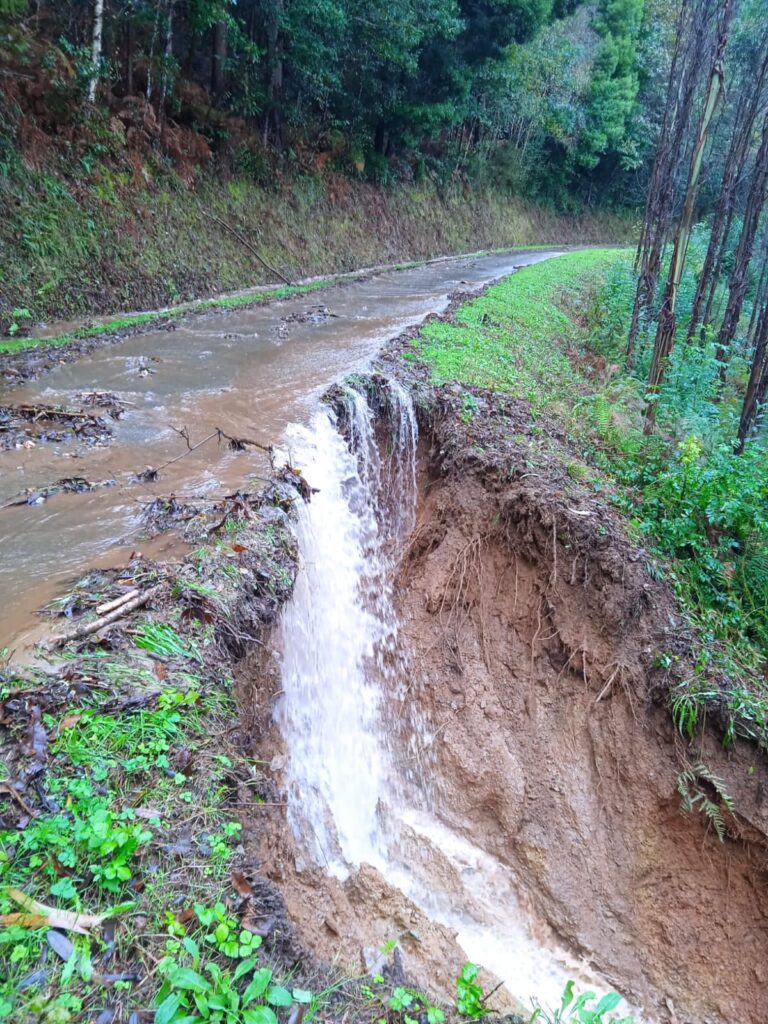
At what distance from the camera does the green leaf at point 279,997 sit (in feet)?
7.73

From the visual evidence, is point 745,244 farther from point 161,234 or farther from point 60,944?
point 60,944

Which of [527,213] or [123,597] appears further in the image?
[527,213]

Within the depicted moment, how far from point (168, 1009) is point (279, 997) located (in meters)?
0.43

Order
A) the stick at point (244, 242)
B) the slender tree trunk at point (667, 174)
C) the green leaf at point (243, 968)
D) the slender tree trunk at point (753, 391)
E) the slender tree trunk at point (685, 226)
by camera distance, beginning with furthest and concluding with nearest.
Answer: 1. the stick at point (244, 242)
2. the slender tree trunk at point (667, 174)
3. the slender tree trunk at point (753, 391)
4. the slender tree trunk at point (685, 226)
5. the green leaf at point (243, 968)

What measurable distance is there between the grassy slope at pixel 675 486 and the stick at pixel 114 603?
474cm

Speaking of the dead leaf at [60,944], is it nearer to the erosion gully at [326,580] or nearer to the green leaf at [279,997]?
the green leaf at [279,997]

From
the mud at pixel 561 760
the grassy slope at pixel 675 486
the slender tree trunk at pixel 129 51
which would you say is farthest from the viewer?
the slender tree trunk at pixel 129 51

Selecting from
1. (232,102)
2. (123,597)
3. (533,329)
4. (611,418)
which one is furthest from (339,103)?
(123,597)

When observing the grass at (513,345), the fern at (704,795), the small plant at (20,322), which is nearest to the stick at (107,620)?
the fern at (704,795)

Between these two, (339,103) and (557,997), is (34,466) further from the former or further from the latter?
(339,103)

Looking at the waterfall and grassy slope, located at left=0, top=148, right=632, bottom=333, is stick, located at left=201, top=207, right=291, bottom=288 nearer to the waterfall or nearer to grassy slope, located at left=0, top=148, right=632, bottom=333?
grassy slope, located at left=0, top=148, right=632, bottom=333

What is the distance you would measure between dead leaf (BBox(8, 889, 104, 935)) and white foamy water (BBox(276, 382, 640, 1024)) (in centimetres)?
191

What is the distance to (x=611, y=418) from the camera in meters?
9.48

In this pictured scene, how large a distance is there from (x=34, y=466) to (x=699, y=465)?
804 centimetres
